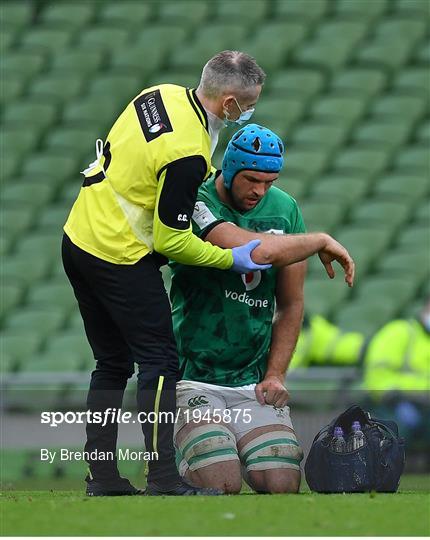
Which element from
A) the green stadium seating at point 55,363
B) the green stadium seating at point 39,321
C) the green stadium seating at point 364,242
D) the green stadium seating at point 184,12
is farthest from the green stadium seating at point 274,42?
the green stadium seating at point 55,363

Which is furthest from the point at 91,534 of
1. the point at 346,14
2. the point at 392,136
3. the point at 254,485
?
the point at 346,14

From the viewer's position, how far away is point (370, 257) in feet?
38.4

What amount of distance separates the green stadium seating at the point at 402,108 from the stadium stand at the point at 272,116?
13 mm

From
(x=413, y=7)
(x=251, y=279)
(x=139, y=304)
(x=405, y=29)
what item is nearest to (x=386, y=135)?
(x=405, y=29)

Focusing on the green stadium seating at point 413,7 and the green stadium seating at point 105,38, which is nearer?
the green stadium seating at point 413,7

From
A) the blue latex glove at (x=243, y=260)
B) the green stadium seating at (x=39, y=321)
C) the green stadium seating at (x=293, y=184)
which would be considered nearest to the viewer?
the blue latex glove at (x=243, y=260)

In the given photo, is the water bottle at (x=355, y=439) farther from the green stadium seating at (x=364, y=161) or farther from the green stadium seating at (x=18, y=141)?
the green stadium seating at (x=18, y=141)

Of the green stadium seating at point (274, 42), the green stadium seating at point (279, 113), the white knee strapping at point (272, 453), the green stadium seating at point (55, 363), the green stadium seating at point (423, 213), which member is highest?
the green stadium seating at point (274, 42)

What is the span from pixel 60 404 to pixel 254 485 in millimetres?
2827

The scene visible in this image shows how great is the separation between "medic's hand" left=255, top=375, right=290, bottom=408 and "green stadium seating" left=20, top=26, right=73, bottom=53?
30.0ft

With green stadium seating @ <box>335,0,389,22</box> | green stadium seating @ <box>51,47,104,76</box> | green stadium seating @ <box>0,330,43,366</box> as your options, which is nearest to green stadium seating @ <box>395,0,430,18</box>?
green stadium seating @ <box>335,0,389,22</box>

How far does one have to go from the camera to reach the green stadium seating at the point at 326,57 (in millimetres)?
13914

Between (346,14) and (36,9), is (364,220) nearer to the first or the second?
(346,14)

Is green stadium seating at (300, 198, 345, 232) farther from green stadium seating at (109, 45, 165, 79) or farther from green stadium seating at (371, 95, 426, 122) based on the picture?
green stadium seating at (109, 45, 165, 79)
